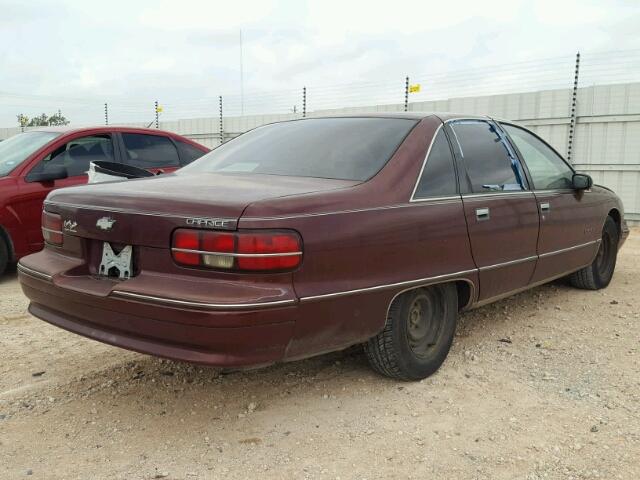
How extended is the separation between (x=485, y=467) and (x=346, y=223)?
3.80 ft

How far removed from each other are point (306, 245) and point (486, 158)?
1.69 m

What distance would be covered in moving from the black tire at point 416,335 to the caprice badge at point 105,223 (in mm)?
1360

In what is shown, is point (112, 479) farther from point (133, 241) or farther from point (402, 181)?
point (402, 181)

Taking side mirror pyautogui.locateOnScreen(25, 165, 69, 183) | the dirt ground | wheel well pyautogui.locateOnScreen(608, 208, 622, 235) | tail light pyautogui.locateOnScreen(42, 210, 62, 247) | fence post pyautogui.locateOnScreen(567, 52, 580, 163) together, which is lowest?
the dirt ground

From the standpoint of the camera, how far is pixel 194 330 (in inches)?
92.4

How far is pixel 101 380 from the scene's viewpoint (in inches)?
128

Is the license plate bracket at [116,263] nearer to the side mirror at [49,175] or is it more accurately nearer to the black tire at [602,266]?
the side mirror at [49,175]

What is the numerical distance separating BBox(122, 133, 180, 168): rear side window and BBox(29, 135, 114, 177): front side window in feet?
0.68

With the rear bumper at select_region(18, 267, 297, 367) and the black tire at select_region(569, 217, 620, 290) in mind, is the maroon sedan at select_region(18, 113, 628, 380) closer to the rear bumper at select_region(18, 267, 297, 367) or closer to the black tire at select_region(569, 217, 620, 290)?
the rear bumper at select_region(18, 267, 297, 367)

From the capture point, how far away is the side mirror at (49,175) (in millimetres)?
5621

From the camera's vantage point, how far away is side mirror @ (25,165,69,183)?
562cm

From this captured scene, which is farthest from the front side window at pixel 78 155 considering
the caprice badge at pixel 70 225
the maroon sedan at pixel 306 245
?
the caprice badge at pixel 70 225

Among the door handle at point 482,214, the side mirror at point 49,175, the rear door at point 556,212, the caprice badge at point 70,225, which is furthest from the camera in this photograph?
the side mirror at point 49,175

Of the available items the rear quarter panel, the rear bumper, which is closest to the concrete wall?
the rear quarter panel
